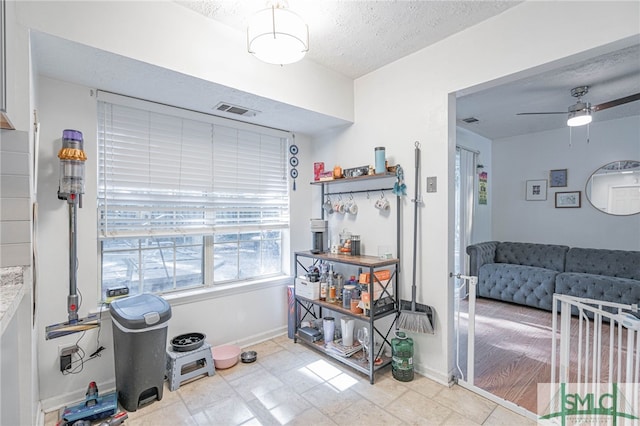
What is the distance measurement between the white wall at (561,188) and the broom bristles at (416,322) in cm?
377

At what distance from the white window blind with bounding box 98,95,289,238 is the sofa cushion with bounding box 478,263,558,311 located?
3.32 meters

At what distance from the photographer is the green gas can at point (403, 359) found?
2336 millimetres

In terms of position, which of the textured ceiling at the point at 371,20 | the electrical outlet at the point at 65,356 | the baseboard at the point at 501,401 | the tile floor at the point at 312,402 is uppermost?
the textured ceiling at the point at 371,20

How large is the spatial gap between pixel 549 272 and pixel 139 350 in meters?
4.76

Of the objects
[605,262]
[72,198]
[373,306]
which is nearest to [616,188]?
[605,262]

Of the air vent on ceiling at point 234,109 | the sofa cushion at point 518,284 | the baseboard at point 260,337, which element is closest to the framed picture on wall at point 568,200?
the sofa cushion at point 518,284

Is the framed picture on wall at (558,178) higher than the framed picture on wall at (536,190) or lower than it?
higher

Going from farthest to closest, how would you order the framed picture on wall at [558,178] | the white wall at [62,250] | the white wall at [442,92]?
the framed picture on wall at [558,178]
the white wall at [62,250]
the white wall at [442,92]

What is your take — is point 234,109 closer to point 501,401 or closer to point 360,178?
point 360,178

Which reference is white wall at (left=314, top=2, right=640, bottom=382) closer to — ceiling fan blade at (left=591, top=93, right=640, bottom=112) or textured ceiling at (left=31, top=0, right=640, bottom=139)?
textured ceiling at (left=31, top=0, right=640, bottom=139)

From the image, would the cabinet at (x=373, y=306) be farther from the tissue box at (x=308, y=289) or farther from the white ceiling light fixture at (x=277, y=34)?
the white ceiling light fixture at (x=277, y=34)

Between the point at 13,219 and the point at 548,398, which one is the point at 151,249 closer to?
the point at 13,219

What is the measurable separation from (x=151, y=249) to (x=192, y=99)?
1.29 meters

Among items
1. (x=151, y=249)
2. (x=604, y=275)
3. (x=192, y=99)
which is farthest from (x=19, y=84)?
(x=604, y=275)
